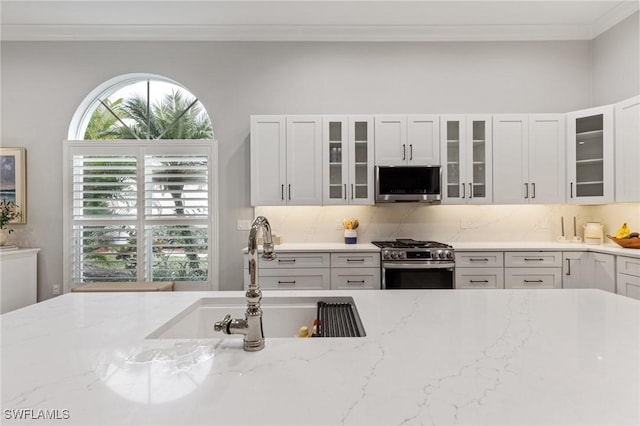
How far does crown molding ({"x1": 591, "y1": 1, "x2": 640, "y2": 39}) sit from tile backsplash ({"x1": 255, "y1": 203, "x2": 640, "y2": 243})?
6.50ft

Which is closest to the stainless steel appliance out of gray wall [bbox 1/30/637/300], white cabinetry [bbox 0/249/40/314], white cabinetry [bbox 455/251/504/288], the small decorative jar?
white cabinetry [bbox 455/251/504/288]

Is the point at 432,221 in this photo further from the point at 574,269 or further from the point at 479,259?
the point at 574,269

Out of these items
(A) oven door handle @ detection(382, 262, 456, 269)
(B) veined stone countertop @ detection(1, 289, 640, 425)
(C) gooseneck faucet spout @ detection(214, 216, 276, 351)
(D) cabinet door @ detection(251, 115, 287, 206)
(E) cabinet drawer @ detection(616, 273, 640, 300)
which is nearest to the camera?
(B) veined stone countertop @ detection(1, 289, 640, 425)

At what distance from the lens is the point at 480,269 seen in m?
3.29

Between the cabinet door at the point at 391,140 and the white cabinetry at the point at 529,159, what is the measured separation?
953 mm

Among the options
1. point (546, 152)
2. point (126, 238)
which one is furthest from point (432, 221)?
point (126, 238)

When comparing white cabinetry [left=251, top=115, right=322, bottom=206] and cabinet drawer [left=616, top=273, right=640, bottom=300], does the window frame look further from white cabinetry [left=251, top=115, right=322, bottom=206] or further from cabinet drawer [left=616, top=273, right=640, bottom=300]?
cabinet drawer [left=616, top=273, right=640, bottom=300]

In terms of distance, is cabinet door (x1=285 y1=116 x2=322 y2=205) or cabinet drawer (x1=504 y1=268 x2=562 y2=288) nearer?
cabinet drawer (x1=504 y1=268 x2=562 y2=288)

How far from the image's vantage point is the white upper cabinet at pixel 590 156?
329cm

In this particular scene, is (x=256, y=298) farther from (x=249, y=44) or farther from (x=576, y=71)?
(x=576, y=71)

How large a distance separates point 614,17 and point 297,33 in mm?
3384

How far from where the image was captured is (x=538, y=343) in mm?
948

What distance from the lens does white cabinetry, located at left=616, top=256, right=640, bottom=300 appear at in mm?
2791

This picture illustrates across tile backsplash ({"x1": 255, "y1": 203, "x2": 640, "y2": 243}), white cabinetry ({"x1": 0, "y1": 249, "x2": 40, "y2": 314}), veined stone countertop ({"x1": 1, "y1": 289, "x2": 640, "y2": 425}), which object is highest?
tile backsplash ({"x1": 255, "y1": 203, "x2": 640, "y2": 243})
